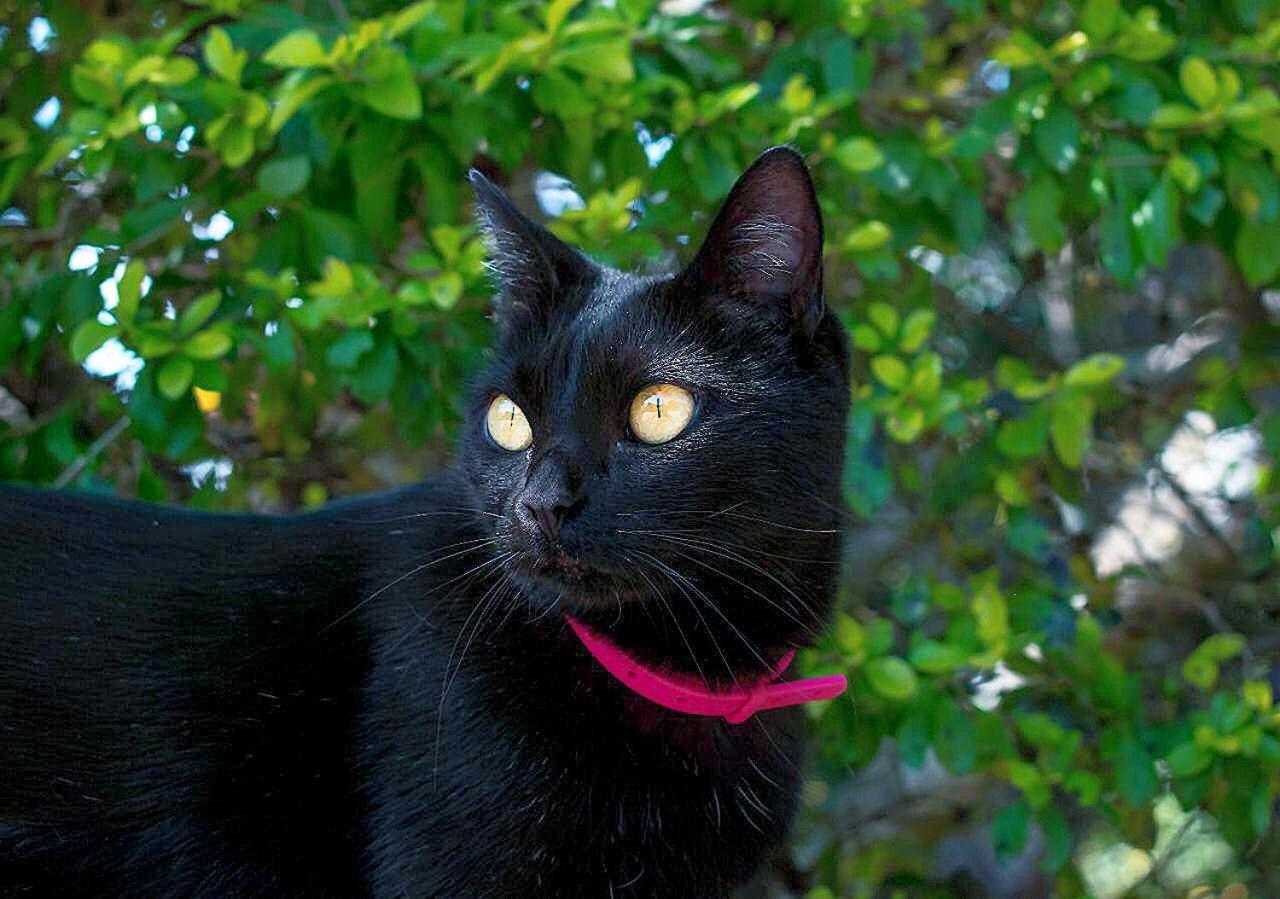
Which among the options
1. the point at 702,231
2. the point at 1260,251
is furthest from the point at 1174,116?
the point at 702,231

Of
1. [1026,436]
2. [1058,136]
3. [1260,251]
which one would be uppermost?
[1058,136]

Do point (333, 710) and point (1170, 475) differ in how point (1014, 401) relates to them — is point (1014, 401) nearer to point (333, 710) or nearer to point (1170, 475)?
point (1170, 475)

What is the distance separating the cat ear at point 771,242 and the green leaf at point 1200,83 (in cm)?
90

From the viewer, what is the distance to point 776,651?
1.78 meters

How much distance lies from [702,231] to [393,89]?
2.35 feet

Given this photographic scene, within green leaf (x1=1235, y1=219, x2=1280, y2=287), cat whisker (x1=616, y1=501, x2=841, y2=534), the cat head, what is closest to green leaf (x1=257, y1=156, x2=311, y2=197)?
the cat head

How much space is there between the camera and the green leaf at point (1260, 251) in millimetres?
2379

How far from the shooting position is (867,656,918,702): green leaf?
2.21 meters

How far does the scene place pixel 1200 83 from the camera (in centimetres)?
219

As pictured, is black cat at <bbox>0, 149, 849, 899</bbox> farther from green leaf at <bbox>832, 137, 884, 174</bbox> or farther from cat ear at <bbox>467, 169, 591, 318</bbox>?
green leaf at <bbox>832, 137, 884, 174</bbox>

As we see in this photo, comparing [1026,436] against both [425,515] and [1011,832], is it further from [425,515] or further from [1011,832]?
[425,515]

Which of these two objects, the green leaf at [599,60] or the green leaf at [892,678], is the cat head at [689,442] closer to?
the green leaf at [599,60]

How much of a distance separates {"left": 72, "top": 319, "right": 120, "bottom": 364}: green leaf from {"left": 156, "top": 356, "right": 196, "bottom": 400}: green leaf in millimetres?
89

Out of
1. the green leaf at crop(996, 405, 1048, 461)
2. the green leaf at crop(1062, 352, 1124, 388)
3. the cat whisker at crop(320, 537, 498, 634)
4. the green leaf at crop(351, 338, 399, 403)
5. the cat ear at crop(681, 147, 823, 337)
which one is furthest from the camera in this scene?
the green leaf at crop(996, 405, 1048, 461)
